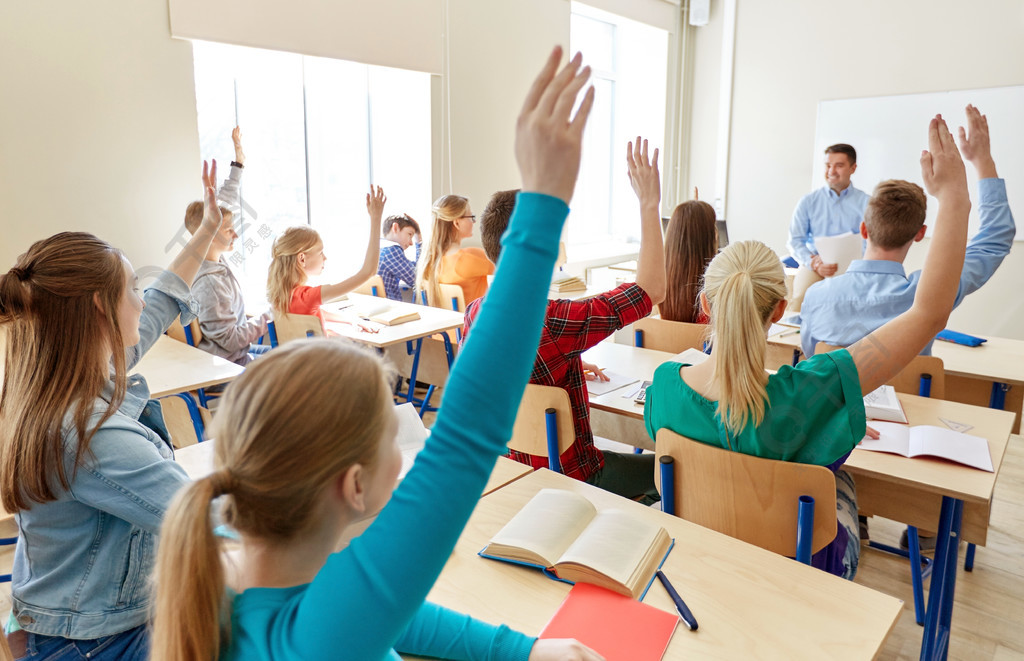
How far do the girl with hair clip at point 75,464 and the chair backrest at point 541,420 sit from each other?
0.95m

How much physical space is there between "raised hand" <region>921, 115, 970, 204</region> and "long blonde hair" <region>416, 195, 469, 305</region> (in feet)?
9.23

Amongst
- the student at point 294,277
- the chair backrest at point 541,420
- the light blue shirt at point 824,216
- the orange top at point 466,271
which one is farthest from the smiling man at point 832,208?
the chair backrest at point 541,420

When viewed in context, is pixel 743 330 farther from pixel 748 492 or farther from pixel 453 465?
pixel 453 465

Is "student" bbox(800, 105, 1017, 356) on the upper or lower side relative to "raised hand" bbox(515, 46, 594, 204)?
lower

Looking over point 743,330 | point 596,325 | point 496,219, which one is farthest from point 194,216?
point 743,330

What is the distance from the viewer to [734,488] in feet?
4.67

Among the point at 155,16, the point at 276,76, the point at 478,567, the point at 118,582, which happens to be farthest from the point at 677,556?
the point at 276,76

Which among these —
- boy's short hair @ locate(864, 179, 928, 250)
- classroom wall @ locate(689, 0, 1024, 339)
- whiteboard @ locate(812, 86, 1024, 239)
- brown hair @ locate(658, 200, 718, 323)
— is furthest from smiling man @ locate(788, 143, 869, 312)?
boy's short hair @ locate(864, 179, 928, 250)

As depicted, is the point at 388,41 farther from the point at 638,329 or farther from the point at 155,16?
the point at 638,329

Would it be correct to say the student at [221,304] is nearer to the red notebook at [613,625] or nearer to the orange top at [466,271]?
the orange top at [466,271]

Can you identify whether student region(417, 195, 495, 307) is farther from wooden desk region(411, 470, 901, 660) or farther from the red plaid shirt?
wooden desk region(411, 470, 901, 660)

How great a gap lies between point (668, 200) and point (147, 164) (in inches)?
193

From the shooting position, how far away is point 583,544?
1.14 m

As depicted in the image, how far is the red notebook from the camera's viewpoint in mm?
964
